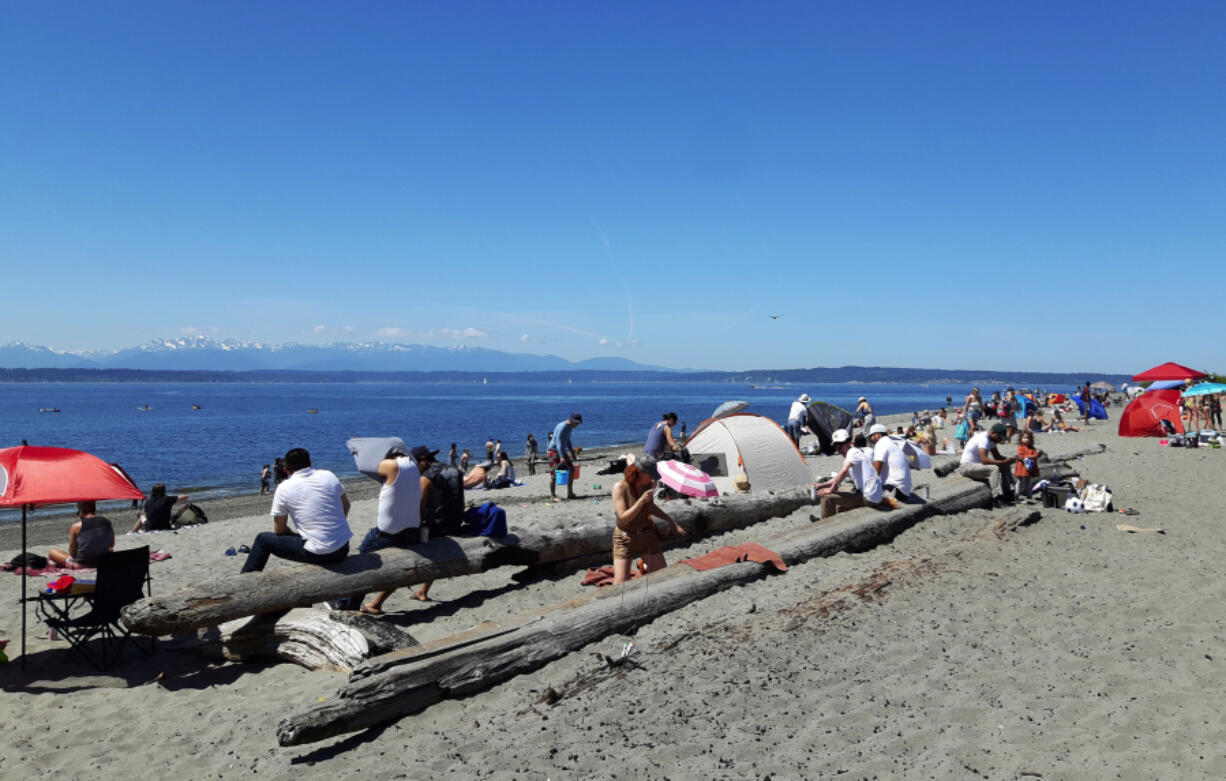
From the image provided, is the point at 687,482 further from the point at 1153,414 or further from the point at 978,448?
the point at 1153,414

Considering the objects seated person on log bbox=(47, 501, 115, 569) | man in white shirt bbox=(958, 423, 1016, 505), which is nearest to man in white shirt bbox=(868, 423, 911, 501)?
man in white shirt bbox=(958, 423, 1016, 505)

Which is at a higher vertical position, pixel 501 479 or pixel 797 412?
pixel 797 412

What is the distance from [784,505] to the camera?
12.0 meters

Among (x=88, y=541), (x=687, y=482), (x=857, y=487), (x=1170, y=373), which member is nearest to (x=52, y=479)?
(x=88, y=541)

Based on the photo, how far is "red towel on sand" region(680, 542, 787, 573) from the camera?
7.27 metres

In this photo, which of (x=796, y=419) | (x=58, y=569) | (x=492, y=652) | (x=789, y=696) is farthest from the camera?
(x=796, y=419)

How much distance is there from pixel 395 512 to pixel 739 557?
3642 millimetres

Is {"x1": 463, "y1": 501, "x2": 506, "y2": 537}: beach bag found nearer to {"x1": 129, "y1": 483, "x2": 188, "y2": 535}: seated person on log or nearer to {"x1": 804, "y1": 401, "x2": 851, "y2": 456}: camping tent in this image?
{"x1": 129, "y1": 483, "x2": 188, "y2": 535}: seated person on log

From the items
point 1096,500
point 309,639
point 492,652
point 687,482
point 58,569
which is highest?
point 687,482

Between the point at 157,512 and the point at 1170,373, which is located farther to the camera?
the point at 1170,373

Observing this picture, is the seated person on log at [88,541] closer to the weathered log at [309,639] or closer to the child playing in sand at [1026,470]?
the weathered log at [309,639]

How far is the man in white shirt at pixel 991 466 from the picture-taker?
12.0 m

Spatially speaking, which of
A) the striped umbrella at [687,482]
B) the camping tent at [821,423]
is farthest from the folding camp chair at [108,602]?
the camping tent at [821,423]

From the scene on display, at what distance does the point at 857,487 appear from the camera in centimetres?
1015
